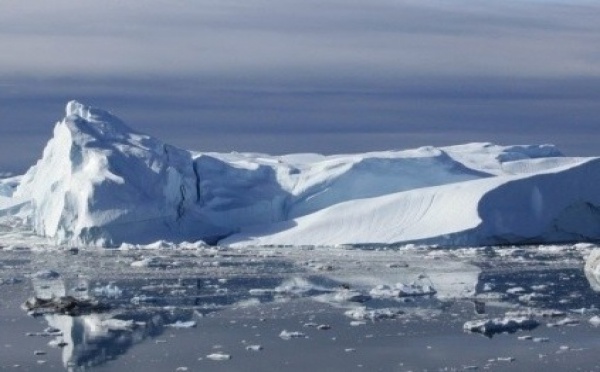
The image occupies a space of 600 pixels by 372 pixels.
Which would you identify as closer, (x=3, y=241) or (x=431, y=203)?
(x=431, y=203)

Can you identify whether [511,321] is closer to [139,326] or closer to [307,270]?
[139,326]

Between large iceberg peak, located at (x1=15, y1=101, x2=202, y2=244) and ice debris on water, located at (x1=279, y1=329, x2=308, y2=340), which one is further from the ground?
large iceberg peak, located at (x1=15, y1=101, x2=202, y2=244)

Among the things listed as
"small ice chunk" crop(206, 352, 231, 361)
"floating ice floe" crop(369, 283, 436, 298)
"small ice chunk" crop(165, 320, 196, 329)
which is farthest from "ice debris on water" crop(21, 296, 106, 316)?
"floating ice floe" crop(369, 283, 436, 298)

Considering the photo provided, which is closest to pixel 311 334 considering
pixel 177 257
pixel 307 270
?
pixel 307 270

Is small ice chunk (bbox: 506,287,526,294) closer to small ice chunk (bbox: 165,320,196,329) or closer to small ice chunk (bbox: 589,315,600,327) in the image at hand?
small ice chunk (bbox: 589,315,600,327)

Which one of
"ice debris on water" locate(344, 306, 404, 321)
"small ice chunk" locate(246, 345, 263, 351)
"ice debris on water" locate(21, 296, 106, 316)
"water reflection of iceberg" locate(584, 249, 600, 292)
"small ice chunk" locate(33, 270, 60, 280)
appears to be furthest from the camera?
"small ice chunk" locate(33, 270, 60, 280)

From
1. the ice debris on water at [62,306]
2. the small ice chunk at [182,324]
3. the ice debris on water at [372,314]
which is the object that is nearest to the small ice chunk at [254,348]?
the small ice chunk at [182,324]

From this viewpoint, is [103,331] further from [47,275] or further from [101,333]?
[47,275]
